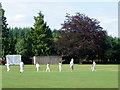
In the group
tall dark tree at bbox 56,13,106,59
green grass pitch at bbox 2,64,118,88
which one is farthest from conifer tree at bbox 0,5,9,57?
green grass pitch at bbox 2,64,118,88

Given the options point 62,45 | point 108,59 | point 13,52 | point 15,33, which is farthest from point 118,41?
point 15,33

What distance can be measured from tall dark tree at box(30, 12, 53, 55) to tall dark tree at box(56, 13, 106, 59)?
4.10m

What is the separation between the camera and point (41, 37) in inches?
3238

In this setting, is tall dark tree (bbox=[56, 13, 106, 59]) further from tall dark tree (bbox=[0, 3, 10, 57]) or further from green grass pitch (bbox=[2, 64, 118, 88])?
green grass pitch (bbox=[2, 64, 118, 88])

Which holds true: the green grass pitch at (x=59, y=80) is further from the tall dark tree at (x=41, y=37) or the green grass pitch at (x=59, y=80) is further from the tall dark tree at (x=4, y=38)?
the tall dark tree at (x=41, y=37)

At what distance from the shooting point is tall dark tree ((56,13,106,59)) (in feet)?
252

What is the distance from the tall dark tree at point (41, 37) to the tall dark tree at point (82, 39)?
4096mm

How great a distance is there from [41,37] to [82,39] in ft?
34.9

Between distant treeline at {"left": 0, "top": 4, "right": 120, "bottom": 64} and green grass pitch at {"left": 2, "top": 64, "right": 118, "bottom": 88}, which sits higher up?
distant treeline at {"left": 0, "top": 4, "right": 120, "bottom": 64}

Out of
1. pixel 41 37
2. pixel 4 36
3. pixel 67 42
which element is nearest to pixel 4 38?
pixel 4 36

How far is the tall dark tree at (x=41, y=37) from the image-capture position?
268 ft

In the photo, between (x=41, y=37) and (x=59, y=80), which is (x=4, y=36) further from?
(x=59, y=80)

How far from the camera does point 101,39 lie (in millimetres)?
78062

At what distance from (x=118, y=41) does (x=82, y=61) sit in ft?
49.7
